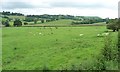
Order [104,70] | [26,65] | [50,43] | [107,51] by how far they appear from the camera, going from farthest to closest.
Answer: [50,43], [26,65], [107,51], [104,70]

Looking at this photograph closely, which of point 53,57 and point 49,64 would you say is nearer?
point 49,64

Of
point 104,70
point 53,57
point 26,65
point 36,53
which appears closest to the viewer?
point 104,70

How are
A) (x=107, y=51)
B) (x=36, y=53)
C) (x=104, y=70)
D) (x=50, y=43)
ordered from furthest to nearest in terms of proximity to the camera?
(x=50, y=43), (x=36, y=53), (x=107, y=51), (x=104, y=70)

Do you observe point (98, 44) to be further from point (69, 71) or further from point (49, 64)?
point (69, 71)

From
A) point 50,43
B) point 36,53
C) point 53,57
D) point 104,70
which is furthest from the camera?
point 50,43

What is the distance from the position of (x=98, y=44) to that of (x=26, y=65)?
11465 millimetres

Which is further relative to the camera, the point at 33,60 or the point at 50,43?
the point at 50,43

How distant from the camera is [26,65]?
32.5 metres

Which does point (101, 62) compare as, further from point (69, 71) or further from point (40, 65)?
point (40, 65)

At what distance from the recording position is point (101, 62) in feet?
88.7

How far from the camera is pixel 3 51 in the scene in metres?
40.3

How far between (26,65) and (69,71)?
7.36 metres

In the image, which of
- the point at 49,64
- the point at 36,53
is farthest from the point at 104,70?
the point at 36,53

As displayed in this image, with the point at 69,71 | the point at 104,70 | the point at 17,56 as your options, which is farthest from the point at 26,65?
the point at 104,70
